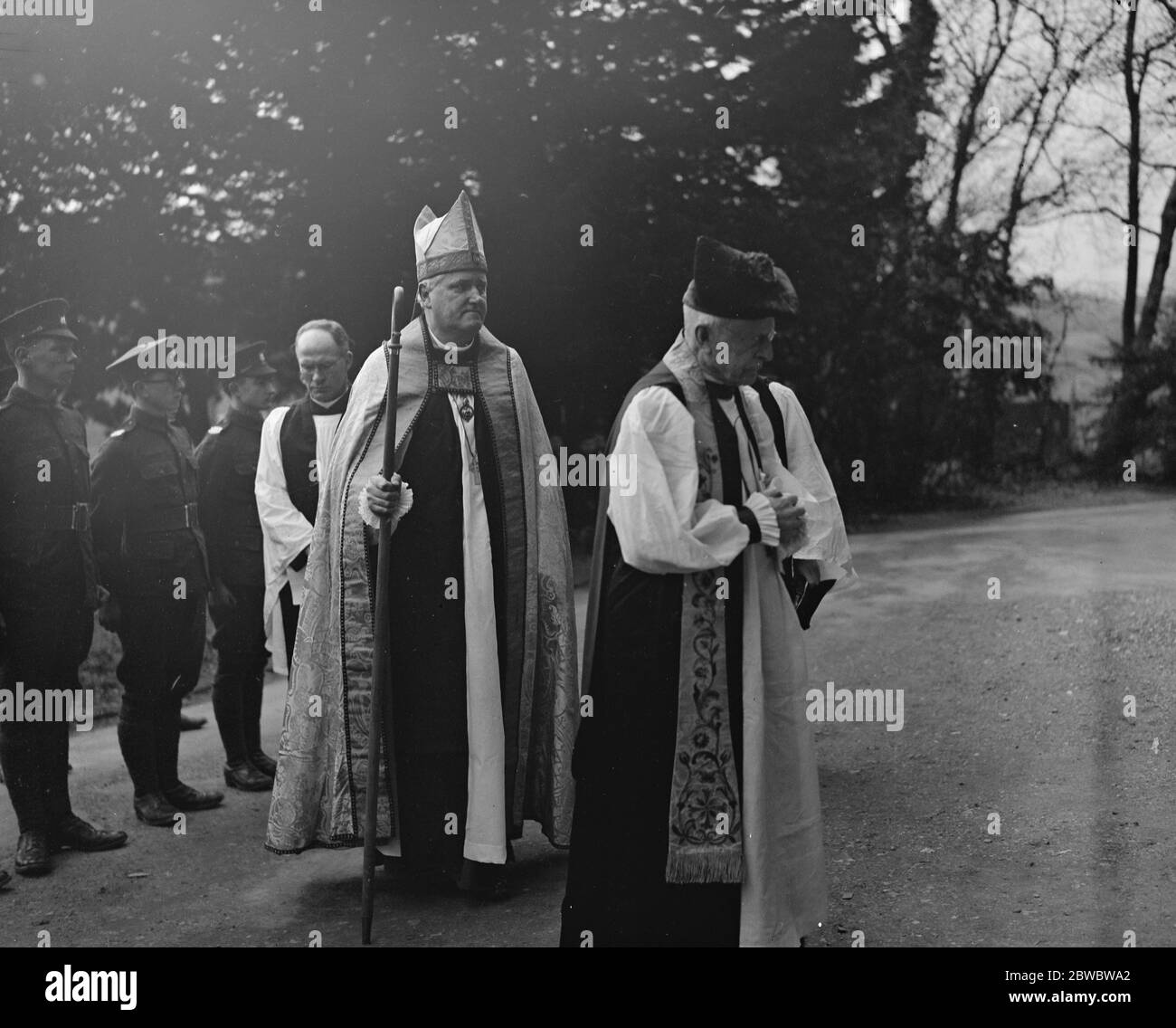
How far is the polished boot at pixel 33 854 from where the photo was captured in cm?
515

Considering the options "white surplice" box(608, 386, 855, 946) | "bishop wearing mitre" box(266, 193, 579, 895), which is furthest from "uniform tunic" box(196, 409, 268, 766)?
"white surplice" box(608, 386, 855, 946)

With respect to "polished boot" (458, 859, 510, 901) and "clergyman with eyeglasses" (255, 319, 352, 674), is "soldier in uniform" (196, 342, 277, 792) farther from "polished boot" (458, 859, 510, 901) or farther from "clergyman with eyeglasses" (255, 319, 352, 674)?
"polished boot" (458, 859, 510, 901)

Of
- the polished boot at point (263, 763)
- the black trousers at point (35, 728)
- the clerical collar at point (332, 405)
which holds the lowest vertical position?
the polished boot at point (263, 763)

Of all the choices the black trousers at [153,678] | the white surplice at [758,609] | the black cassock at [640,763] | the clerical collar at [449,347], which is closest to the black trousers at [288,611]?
the black trousers at [153,678]

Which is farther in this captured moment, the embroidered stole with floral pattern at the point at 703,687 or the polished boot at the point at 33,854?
the polished boot at the point at 33,854

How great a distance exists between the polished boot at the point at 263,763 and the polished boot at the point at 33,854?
131 cm

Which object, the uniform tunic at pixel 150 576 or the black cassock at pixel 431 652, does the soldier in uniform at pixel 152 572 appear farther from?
the black cassock at pixel 431 652

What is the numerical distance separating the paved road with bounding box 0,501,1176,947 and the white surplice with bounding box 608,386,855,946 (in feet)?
1.16

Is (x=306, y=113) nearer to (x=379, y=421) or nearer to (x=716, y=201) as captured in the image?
(x=716, y=201)

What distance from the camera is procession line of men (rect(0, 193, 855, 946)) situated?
3891 millimetres
